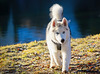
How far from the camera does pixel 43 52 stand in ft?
28.6

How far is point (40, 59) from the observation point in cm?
788

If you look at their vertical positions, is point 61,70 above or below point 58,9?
below

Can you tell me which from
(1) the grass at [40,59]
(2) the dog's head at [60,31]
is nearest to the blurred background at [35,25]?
(1) the grass at [40,59]

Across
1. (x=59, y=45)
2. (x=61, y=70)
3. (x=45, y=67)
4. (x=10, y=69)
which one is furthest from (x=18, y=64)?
(x=59, y=45)

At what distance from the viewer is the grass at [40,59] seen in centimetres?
662

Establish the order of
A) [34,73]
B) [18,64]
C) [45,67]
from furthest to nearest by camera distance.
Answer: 1. [18,64]
2. [45,67]
3. [34,73]

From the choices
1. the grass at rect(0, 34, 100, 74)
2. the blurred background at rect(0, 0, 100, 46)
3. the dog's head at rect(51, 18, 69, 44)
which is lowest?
the grass at rect(0, 34, 100, 74)

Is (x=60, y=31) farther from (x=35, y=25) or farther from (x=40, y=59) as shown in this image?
(x=35, y=25)

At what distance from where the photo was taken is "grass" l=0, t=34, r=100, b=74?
662 cm

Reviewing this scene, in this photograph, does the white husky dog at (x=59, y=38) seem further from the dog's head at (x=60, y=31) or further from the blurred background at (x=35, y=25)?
the blurred background at (x=35, y=25)

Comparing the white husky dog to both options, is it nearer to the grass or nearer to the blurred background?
the grass

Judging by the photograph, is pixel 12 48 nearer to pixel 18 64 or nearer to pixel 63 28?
pixel 18 64

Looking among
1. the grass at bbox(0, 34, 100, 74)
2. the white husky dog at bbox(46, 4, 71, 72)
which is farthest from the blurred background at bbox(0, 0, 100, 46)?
the white husky dog at bbox(46, 4, 71, 72)

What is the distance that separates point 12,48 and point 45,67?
3192mm
